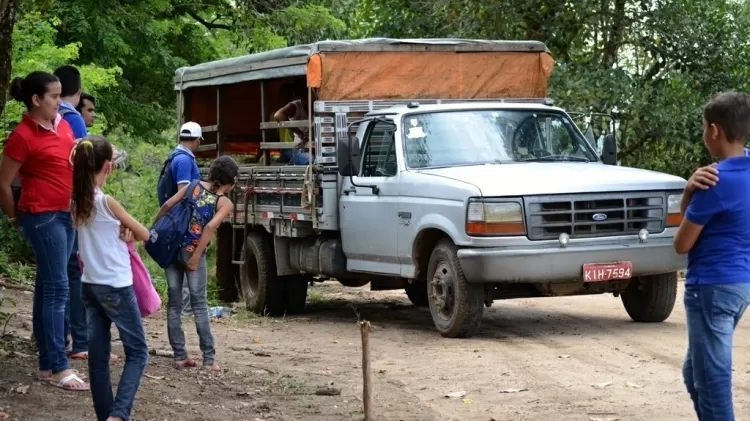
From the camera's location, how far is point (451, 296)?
1105 cm

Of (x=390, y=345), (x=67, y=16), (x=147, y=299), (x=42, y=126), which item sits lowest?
(x=390, y=345)

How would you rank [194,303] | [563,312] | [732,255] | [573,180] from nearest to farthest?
[732,255] → [194,303] → [573,180] → [563,312]

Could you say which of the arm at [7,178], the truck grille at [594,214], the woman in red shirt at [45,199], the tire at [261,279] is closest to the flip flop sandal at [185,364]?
the woman in red shirt at [45,199]

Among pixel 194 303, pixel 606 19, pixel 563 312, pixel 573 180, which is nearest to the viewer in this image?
pixel 194 303

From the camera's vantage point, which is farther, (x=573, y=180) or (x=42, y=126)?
(x=573, y=180)

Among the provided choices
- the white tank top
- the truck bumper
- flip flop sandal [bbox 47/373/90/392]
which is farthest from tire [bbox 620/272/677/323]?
the white tank top

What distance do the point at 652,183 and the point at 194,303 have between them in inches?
165

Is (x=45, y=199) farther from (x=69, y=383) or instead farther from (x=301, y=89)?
(x=301, y=89)

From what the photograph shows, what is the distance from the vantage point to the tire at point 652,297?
453 inches

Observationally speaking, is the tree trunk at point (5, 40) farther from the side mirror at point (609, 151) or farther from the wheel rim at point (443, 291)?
the side mirror at point (609, 151)

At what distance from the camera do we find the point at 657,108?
19.6 m

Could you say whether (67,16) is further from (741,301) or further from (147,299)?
(741,301)

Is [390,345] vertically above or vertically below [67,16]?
below

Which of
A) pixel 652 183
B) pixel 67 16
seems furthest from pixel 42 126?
pixel 67 16
